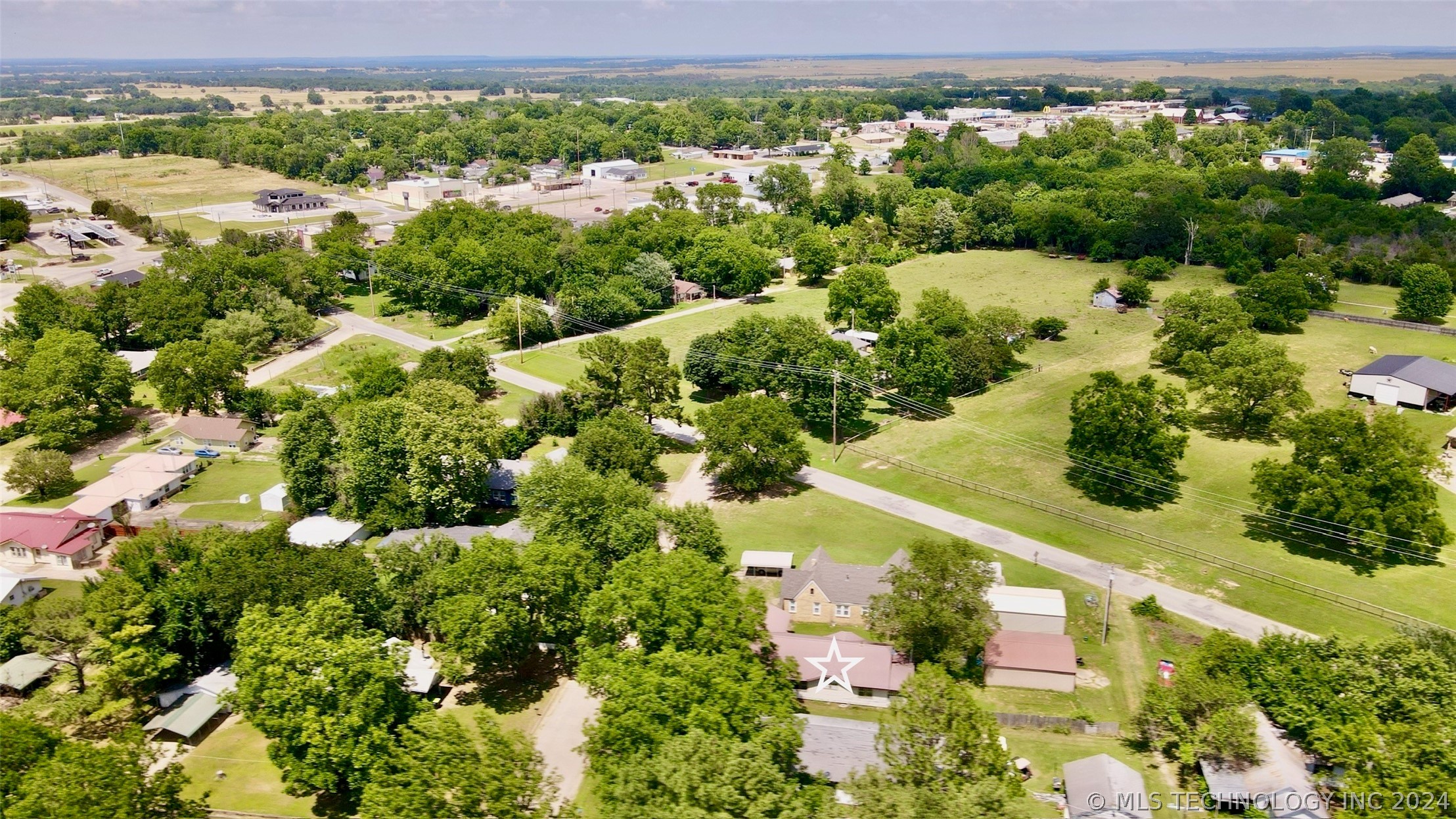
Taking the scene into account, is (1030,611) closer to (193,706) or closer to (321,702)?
(321,702)

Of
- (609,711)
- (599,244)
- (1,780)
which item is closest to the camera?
(1,780)

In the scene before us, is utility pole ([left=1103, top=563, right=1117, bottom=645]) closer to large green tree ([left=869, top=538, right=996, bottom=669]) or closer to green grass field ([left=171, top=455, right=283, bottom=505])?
large green tree ([left=869, top=538, right=996, bottom=669])

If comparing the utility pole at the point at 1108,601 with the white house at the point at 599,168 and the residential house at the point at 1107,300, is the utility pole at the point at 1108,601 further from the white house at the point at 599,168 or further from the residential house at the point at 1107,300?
the white house at the point at 599,168

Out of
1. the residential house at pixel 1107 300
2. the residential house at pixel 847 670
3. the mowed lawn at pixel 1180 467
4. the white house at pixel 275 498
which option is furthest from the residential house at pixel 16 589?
the residential house at pixel 1107 300

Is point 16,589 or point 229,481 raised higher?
point 229,481

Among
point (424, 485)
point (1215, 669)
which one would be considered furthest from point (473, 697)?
point (1215, 669)

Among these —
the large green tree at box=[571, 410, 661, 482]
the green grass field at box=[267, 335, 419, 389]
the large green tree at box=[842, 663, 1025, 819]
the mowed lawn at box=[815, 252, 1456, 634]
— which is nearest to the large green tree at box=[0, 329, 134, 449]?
the green grass field at box=[267, 335, 419, 389]

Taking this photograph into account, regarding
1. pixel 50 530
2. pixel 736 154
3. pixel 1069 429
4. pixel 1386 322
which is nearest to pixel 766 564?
pixel 1069 429

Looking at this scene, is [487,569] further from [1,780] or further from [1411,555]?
[1411,555]
